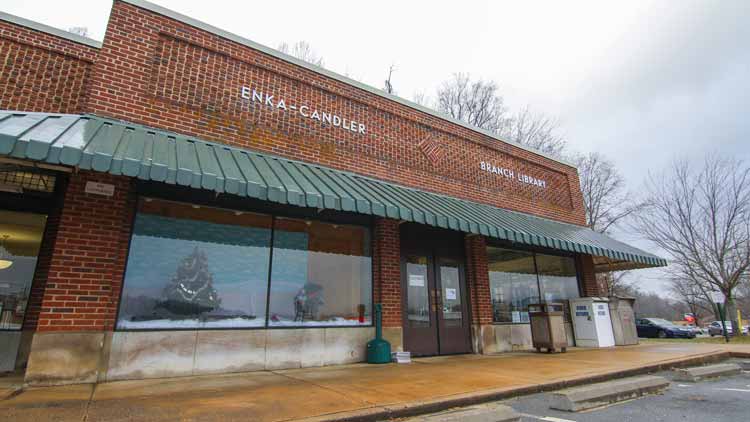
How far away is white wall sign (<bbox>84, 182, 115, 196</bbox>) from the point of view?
605 centimetres

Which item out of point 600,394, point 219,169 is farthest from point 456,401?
point 219,169

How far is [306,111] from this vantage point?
28.3 ft

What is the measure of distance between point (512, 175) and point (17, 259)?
11.9 metres

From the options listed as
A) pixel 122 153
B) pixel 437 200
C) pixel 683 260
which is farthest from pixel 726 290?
pixel 122 153

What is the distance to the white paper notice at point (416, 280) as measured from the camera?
931cm

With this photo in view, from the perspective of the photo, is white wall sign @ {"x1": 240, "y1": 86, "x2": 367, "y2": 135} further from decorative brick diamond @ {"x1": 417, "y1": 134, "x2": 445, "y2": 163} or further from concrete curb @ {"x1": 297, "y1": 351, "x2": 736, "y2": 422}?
concrete curb @ {"x1": 297, "y1": 351, "x2": 736, "y2": 422}

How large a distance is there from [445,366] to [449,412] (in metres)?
3.10

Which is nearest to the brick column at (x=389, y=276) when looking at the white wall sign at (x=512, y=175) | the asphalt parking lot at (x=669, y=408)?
the asphalt parking lot at (x=669, y=408)

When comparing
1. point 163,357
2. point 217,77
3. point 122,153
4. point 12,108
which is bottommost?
point 163,357

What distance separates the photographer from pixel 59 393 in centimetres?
488

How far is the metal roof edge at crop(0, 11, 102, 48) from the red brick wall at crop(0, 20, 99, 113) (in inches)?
2.9

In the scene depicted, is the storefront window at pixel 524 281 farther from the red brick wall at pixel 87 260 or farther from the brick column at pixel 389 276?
the red brick wall at pixel 87 260

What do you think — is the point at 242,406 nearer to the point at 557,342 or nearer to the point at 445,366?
the point at 445,366

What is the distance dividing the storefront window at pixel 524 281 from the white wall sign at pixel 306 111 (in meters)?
4.98
